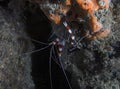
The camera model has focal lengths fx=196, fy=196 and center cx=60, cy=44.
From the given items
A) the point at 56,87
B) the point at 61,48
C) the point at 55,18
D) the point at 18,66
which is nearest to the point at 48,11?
the point at 55,18

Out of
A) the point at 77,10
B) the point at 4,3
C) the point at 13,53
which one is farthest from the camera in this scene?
the point at 4,3

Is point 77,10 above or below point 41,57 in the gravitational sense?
above

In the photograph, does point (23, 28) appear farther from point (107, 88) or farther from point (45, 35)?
point (107, 88)

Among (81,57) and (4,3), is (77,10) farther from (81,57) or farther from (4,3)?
(4,3)

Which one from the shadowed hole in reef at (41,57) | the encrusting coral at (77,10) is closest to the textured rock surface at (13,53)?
the shadowed hole in reef at (41,57)

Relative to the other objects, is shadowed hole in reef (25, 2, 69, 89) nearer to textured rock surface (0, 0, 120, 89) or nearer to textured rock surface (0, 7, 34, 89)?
textured rock surface (0, 7, 34, 89)

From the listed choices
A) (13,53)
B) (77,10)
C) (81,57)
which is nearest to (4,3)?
(13,53)

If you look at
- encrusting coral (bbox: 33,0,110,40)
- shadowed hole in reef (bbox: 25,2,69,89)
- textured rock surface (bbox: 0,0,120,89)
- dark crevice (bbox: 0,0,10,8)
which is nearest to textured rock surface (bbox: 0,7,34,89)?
textured rock surface (bbox: 0,0,120,89)
